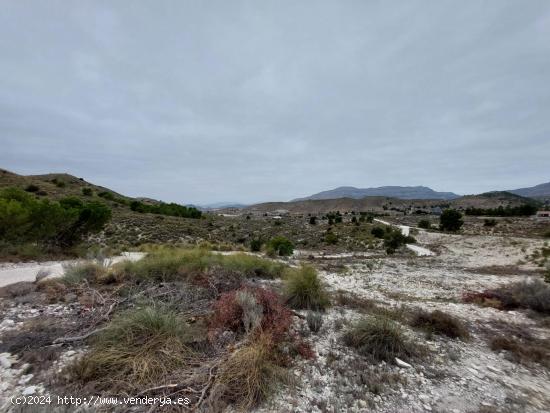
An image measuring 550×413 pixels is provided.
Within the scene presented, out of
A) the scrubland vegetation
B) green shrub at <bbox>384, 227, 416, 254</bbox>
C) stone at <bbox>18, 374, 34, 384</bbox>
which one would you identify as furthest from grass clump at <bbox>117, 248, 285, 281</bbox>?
green shrub at <bbox>384, 227, 416, 254</bbox>

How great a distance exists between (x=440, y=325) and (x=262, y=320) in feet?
13.1

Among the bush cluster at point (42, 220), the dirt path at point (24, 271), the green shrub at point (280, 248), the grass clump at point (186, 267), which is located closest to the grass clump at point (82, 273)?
the grass clump at point (186, 267)

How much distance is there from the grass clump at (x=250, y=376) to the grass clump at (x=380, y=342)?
155 centimetres

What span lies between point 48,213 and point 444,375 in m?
17.7

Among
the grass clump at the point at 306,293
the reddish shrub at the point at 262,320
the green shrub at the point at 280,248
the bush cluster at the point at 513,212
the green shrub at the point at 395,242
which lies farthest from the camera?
the bush cluster at the point at 513,212

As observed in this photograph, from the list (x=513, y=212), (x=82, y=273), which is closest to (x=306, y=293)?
(x=82, y=273)

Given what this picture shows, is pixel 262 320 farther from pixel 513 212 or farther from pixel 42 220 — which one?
pixel 513 212

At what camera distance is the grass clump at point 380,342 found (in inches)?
189

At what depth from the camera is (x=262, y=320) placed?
17.7ft

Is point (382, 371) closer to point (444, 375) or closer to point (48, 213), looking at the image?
point (444, 375)

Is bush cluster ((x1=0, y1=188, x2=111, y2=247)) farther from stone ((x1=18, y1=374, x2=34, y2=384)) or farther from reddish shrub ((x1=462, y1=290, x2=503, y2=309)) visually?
reddish shrub ((x1=462, y1=290, x2=503, y2=309))

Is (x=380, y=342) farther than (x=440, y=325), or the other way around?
(x=440, y=325)

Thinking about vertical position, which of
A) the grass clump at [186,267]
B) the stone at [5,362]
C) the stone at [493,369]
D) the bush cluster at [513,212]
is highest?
the bush cluster at [513,212]

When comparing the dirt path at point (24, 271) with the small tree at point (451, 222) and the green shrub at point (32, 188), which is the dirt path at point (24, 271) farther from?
the small tree at point (451, 222)
